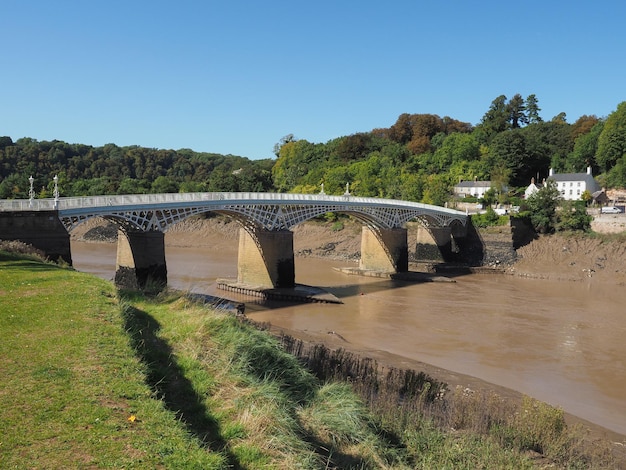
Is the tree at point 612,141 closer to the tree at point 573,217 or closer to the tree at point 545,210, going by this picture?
the tree at point 573,217

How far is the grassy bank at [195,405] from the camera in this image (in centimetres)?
665

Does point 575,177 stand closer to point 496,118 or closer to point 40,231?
point 496,118

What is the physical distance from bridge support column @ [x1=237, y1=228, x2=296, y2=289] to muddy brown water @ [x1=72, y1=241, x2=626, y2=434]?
2536mm

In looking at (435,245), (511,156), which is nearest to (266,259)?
(435,245)

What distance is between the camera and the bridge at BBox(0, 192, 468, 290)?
1041 inches

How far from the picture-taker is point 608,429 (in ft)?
53.1

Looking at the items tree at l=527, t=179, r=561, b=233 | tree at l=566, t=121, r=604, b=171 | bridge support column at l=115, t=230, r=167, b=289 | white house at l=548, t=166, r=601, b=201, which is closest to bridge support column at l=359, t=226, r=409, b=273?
tree at l=527, t=179, r=561, b=233

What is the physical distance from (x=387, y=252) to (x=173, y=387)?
43.9 metres

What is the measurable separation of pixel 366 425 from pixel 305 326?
1910 cm

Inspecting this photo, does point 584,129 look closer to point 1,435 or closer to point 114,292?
point 114,292

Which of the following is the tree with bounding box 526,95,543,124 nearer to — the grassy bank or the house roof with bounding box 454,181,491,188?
the house roof with bounding box 454,181,491,188

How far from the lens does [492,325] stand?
31.3 metres

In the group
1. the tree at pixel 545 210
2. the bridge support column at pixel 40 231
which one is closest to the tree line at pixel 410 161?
the tree at pixel 545 210

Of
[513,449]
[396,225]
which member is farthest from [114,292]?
[396,225]
